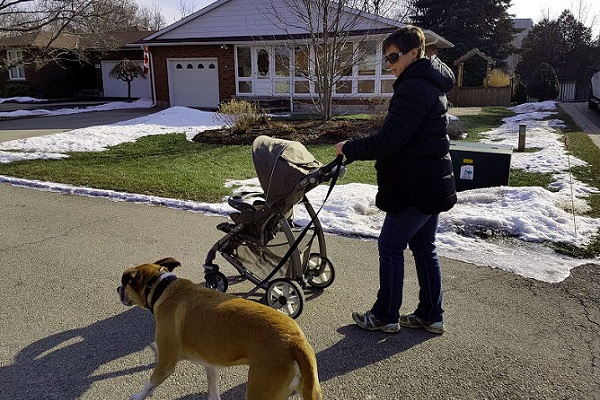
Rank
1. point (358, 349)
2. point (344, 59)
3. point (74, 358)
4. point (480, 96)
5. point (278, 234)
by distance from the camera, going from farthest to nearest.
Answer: point (480, 96) < point (344, 59) < point (278, 234) < point (358, 349) < point (74, 358)

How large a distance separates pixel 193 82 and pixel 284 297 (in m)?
24.8

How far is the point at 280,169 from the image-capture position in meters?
3.77

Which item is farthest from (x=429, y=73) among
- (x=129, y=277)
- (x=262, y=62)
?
(x=262, y=62)

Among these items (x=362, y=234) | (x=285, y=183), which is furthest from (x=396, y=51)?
(x=362, y=234)

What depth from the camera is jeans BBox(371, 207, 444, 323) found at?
3.51 metres

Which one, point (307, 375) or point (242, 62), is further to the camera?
point (242, 62)

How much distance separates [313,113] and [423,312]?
18.8m

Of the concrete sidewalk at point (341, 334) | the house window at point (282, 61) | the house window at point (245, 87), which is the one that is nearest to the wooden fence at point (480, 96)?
the house window at point (282, 61)

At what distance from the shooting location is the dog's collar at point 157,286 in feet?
9.96

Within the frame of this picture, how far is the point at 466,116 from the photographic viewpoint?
2169cm

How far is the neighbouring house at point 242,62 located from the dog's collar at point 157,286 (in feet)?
65.1

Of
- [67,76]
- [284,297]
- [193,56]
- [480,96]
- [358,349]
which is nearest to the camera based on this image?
[358,349]

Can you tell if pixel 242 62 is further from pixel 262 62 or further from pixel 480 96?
pixel 480 96

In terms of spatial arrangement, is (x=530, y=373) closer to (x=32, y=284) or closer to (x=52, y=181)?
(x=32, y=284)
